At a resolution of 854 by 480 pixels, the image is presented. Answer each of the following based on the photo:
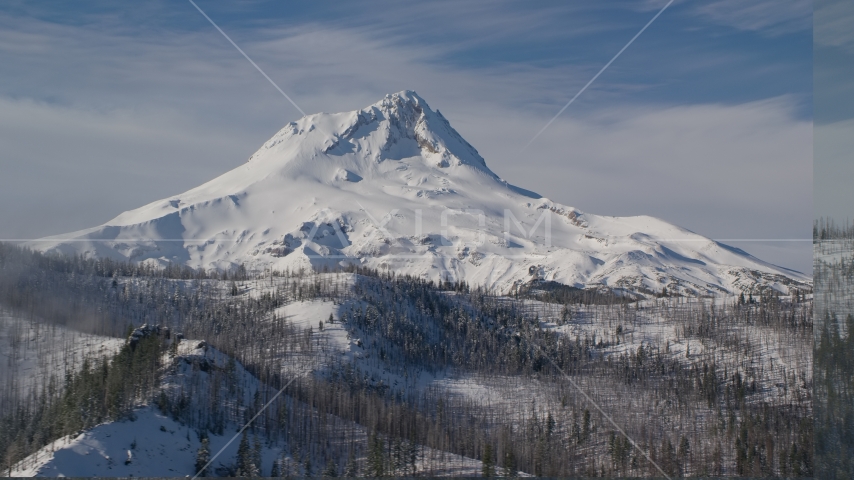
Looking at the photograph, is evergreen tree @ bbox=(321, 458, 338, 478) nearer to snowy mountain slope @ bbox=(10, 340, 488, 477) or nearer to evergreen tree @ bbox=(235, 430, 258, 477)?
snowy mountain slope @ bbox=(10, 340, 488, 477)

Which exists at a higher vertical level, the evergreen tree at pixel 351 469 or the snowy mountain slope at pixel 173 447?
the snowy mountain slope at pixel 173 447

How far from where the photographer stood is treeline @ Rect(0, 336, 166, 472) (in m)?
36.2

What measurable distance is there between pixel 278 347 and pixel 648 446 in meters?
39.9

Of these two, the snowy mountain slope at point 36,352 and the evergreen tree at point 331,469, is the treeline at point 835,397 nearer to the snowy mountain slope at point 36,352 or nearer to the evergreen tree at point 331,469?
the evergreen tree at point 331,469

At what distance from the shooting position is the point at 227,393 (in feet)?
186

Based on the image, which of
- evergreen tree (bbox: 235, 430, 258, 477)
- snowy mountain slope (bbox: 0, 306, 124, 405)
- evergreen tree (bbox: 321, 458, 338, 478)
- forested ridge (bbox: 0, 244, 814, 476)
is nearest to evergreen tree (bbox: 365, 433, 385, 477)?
forested ridge (bbox: 0, 244, 814, 476)

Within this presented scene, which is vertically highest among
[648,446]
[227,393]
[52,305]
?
[52,305]

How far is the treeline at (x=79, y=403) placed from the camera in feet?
119

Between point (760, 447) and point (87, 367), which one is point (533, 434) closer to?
point (760, 447)

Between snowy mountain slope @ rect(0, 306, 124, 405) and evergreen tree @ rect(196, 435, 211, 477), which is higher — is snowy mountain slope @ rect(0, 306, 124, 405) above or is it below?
above

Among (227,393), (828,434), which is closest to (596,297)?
(227,393)

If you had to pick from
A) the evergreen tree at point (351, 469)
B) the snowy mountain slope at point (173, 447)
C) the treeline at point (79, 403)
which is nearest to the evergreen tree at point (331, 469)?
the evergreen tree at point (351, 469)

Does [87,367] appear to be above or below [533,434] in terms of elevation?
above

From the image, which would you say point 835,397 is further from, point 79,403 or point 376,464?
point 79,403
